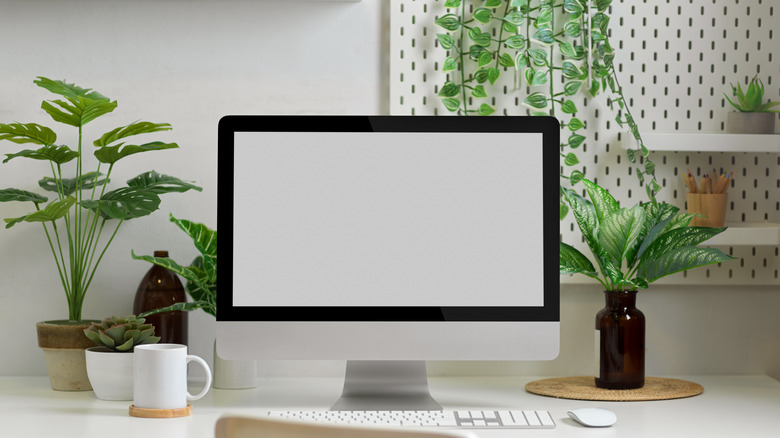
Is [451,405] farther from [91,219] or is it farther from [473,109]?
[91,219]

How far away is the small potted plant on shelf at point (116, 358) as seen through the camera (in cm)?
149

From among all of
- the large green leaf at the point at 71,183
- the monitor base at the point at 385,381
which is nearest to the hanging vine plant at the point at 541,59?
the monitor base at the point at 385,381

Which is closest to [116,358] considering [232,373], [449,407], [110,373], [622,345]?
[110,373]

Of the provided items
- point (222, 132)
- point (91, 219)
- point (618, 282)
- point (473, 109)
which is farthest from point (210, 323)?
point (618, 282)

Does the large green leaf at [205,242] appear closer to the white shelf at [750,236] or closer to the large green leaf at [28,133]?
the large green leaf at [28,133]

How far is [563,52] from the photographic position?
1.79m

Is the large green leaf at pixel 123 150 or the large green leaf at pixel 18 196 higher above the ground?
the large green leaf at pixel 123 150

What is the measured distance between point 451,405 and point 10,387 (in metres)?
0.88

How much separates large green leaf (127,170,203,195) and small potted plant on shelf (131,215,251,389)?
0.19 feet

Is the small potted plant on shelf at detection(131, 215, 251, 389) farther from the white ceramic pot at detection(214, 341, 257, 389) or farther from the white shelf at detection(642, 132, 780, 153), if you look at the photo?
the white shelf at detection(642, 132, 780, 153)

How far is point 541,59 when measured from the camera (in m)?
1.79

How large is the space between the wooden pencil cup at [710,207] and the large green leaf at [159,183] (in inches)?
41.0

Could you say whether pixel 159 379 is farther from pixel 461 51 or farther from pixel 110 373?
pixel 461 51

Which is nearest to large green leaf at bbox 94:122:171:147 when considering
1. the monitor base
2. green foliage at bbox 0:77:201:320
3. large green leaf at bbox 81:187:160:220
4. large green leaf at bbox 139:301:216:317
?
green foliage at bbox 0:77:201:320
